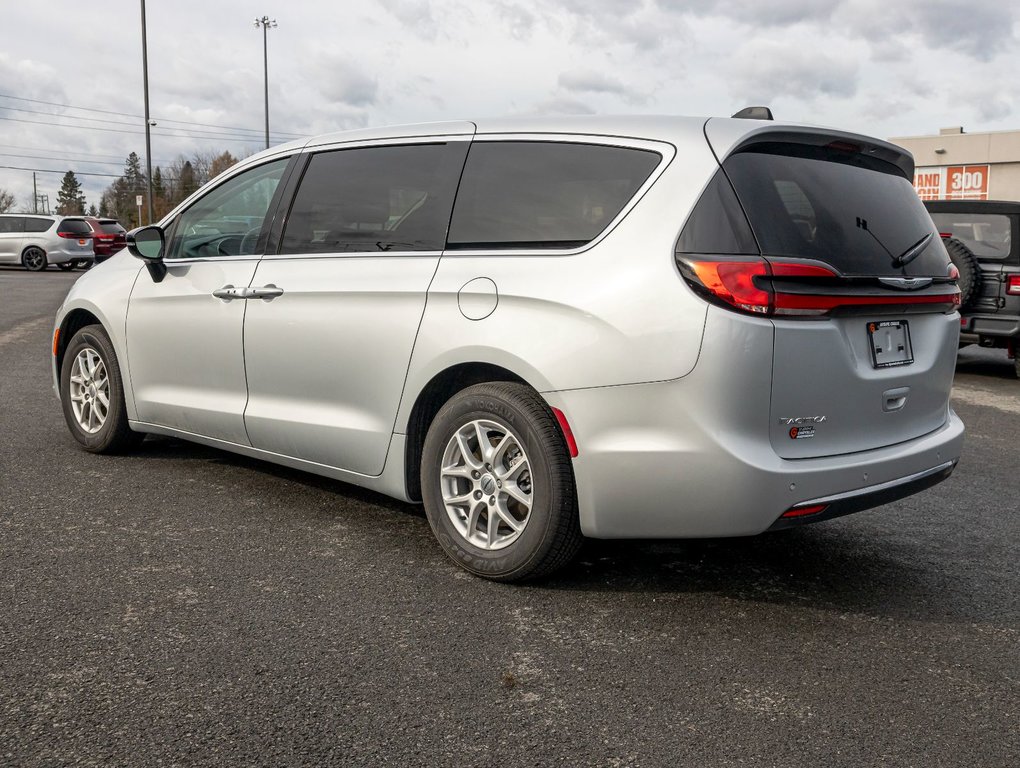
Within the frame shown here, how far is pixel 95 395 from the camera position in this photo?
5.96 metres

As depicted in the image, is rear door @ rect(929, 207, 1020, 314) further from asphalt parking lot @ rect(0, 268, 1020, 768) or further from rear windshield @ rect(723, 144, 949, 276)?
rear windshield @ rect(723, 144, 949, 276)

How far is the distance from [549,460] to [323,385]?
4.30 ft

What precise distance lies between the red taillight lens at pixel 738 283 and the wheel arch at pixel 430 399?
36.6 inches

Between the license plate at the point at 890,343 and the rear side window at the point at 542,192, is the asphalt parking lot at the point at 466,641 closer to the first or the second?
the license plate at the point at 890,343

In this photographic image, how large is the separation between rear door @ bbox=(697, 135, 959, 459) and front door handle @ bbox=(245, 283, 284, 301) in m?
2.19

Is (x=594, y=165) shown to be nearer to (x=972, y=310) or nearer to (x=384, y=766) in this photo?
(x=384, y=766)

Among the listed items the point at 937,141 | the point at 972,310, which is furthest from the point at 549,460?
the point at 937,141

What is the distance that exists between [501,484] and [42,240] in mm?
28827

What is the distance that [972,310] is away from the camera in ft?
33.3

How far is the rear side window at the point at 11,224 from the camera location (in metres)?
29.5

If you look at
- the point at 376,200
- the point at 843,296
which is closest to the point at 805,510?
the point at 843,296

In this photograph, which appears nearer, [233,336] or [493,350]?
[493,350]

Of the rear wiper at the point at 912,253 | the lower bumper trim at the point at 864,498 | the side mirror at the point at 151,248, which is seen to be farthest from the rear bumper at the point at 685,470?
the side mirror at the point at 151,248

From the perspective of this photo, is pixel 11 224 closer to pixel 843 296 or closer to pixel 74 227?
pixel 74 227
